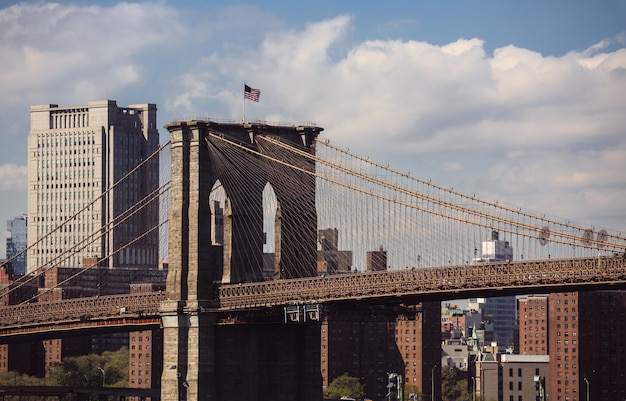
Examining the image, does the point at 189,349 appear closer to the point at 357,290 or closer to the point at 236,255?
the point at 236,255

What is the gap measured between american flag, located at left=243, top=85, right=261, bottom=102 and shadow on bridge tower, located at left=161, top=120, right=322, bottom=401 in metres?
3.13

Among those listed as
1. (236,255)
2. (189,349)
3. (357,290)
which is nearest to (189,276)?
(236,255)

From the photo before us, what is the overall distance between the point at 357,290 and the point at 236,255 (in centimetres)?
1566

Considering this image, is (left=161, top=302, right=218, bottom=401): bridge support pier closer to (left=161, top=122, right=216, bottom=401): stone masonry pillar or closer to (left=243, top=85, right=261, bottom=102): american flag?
(left=161, top=122, right=216, bottom=401): stone masonry pillar

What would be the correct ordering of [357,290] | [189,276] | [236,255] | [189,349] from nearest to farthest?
1. [357,290]
2. [189,349]
3. [189,276]
4. [236,255]

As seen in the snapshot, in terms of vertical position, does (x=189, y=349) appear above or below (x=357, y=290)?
below

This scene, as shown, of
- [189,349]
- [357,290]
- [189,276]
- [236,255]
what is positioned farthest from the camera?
[236,255]

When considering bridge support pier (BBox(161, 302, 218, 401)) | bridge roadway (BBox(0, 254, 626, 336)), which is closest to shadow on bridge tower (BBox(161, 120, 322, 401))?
bridge support pier (BBox(161, 302, 218, 401))

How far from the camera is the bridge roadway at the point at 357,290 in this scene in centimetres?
11325

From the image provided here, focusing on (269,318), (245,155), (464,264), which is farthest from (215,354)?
(464,264)

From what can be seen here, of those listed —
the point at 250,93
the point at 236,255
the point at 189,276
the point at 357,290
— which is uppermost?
the point at 250,93

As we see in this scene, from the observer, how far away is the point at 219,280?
13900 centimetres

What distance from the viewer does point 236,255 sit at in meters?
138

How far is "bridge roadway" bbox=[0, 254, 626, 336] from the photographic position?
113m
